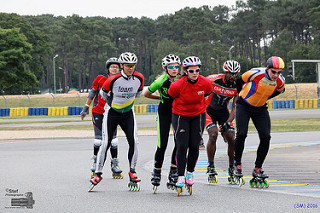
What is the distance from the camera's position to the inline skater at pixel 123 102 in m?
10.1

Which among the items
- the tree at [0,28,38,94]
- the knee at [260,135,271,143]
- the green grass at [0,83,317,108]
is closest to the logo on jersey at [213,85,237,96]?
the knee at [260,135,271,143]

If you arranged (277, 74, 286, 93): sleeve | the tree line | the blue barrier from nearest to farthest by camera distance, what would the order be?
(277, 74, 286, 93): sleeve → the blue barrier → the tree line

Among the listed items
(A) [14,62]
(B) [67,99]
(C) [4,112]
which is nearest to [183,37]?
(B) [67,99]

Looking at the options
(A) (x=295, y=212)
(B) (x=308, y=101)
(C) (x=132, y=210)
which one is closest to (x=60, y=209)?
(C) (x=132, y=210)

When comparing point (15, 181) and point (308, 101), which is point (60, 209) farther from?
point (308, 101)

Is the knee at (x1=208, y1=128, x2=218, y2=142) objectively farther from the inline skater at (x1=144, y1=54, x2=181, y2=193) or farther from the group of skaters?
the inline skater at (x1=144, y1=54, x2=181, y2=193)

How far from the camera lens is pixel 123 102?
1023cm

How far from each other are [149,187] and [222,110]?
1.89 meters

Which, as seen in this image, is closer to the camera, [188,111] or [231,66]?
[188,111]

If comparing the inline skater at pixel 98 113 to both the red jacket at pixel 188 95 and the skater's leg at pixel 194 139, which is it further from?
the red jacket at pixel 188 95

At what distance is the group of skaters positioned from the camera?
9.22 m

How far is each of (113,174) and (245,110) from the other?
3009 millimetres

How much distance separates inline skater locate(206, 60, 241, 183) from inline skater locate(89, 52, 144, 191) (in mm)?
1310

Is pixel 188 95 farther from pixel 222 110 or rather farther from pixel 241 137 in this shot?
pixel 222 110
